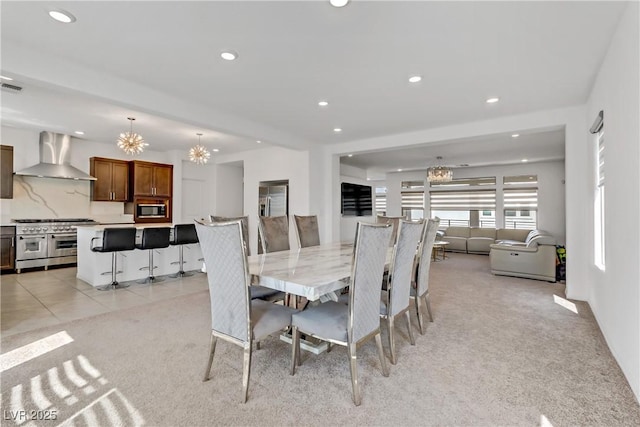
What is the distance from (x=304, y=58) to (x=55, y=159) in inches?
232

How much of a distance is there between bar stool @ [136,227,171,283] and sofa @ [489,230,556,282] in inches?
226

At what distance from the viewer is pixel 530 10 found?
6.77 ft

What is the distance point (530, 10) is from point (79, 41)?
3453mm

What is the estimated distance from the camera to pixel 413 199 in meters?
10.2

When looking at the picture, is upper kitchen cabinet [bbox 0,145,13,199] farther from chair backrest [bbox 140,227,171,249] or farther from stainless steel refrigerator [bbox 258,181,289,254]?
stainless steel refrigerator [bbox 258,181,289,254]

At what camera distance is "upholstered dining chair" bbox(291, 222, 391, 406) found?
1.83 metres

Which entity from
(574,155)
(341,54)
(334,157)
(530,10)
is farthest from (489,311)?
(334,157)

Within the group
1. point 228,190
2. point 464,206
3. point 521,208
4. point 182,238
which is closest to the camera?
point 182,238

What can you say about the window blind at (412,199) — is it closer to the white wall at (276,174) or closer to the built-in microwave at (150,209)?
the white wall at (276,174)

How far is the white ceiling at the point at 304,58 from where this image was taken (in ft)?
6.92

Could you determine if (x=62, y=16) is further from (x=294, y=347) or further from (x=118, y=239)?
(x=118, y=239)

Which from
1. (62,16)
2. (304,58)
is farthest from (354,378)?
(62,16)

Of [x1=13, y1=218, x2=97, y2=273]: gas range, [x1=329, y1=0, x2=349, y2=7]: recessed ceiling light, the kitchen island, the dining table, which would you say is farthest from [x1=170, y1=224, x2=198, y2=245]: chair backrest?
[x1=329, y1=0, x2=349, y2=7]: recessed ceiling light

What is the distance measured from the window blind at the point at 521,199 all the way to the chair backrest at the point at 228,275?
8.99 metres
